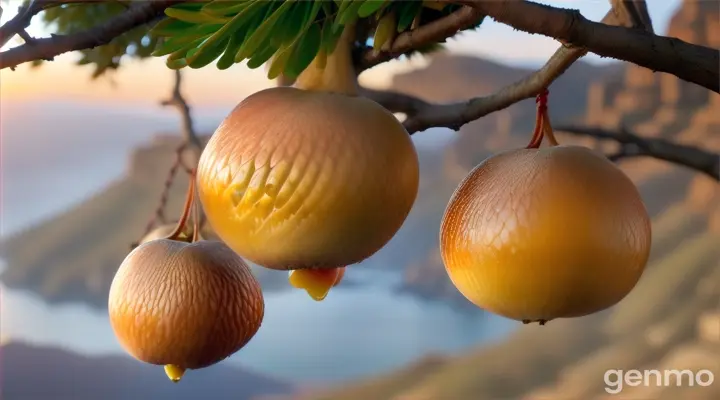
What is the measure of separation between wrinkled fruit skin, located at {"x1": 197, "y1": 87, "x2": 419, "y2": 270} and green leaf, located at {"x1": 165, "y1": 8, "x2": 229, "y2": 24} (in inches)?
1.0

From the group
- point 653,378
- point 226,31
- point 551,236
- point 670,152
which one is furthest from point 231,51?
point 653,378

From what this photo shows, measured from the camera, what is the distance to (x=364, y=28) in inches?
9.8

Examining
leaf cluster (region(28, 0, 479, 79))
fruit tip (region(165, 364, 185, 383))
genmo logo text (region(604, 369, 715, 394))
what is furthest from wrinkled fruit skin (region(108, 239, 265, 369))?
genmo logo text (region(604, 369, 715, 394))

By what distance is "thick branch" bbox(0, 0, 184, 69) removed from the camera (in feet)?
0.78

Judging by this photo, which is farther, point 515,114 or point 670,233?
point 515,114

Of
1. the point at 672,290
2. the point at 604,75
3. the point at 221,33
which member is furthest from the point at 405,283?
the point at 221,33

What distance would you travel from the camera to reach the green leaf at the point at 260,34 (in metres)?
0.18

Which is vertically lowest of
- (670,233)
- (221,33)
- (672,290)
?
(672,290)

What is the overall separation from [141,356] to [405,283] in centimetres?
127

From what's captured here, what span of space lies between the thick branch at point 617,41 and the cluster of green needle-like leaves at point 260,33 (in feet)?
0.13

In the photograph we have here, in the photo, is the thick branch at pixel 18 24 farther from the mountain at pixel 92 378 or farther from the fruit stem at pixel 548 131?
the mountain at pixel 92 378

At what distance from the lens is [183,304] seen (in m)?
0.27

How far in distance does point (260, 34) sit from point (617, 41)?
4.2 inches

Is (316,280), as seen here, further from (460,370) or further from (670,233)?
(670,233)
